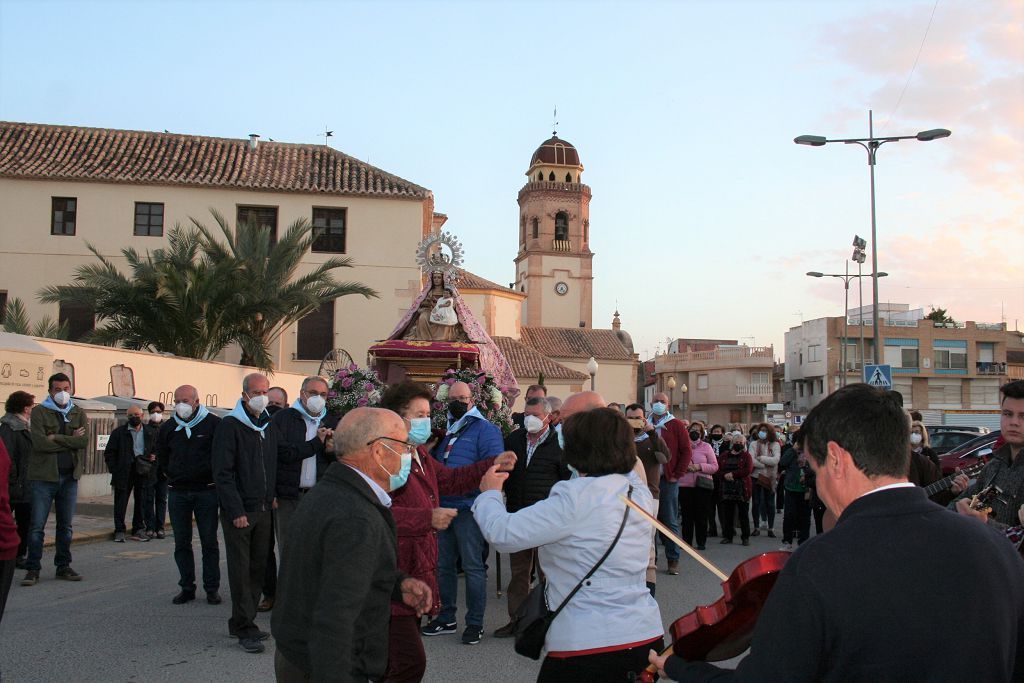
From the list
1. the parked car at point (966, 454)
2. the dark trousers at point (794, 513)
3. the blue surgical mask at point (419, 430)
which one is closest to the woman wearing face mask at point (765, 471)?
the dark trousers at point (794, 513)

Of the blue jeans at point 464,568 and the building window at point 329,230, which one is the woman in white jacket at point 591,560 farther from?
the building window at point 329,230

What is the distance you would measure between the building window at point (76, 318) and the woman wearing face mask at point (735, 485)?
91.9 feet

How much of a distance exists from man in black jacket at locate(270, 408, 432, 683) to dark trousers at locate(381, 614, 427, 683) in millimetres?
757

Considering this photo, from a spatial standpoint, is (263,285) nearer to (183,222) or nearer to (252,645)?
(183,222)

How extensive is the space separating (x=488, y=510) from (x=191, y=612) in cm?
578

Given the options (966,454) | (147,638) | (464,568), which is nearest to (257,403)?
(147,638)

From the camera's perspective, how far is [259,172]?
3750 centimetres

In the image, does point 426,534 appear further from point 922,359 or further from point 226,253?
point 922,359

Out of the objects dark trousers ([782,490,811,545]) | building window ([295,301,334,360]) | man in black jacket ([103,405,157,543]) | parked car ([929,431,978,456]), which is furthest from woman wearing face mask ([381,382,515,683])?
building window ([295,301,334,360])

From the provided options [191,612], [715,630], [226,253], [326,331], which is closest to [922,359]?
[326,331]

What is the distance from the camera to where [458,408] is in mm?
8570

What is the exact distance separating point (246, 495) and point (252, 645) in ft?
3.85

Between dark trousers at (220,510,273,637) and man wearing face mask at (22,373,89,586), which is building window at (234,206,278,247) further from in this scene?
dark trousers at (220,510,273,637)

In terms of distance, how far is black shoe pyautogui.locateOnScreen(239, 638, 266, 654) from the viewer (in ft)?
23.9
